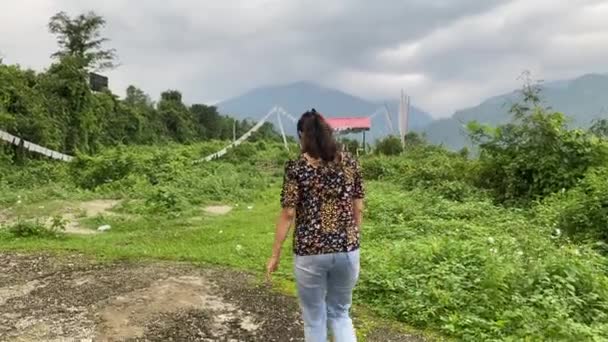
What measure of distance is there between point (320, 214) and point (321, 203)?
7 cm

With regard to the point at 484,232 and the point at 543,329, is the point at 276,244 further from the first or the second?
the point at 484,232

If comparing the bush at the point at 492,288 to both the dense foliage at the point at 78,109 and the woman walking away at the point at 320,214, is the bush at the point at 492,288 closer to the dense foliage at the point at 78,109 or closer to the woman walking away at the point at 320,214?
the woman walking away at the point at 320,214

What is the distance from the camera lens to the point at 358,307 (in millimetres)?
5242

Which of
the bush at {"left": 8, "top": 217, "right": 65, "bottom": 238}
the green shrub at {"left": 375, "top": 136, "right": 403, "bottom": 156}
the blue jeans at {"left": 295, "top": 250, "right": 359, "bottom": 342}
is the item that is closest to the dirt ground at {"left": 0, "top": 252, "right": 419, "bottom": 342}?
the blue jeans at {"left": 295, "top": 250, "right": 359, "bottom": 342}

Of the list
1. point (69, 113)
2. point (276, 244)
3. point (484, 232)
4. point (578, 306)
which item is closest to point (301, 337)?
point (276, 244)

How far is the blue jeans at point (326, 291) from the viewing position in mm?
3484

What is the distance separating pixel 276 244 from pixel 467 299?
7.28 ft

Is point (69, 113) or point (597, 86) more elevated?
point (597, 86)

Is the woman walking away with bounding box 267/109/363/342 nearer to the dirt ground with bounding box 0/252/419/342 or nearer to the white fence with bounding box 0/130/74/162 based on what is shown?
the dirt ground with bounding box 0/252/419/342

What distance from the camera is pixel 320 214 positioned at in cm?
352

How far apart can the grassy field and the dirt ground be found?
1.61ft

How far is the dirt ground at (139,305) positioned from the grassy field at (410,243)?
0.49 m

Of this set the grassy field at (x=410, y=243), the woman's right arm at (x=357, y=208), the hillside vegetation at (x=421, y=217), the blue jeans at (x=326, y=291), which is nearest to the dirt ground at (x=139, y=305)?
the grassy field at (x=410, y=243)

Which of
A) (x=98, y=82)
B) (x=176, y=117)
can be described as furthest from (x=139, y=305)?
(x=176, y=117)
